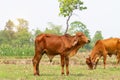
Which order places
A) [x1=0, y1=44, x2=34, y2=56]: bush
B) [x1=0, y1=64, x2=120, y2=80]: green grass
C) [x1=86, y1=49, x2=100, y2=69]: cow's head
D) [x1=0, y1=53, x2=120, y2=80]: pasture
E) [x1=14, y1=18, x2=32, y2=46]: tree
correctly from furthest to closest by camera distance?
[x1=14, y1=18, x2=32, y2=46]: tree < [x1=0, y1=44, x2=34, y2=56]: bush < [x1=86, y1=49, x2=100, y2=69]: cow's head < [x1=0, y1=53, x2=120, y2=80]: pasture < [x1=0, y1=64, x2=120, y2=80]: green grass

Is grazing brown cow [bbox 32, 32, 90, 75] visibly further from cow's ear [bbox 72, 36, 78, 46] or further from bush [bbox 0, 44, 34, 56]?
bush [bbox 0, 44, 34, 56]

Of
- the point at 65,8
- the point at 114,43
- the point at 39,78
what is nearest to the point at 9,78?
the point at 39,78

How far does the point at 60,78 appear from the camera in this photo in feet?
51.7

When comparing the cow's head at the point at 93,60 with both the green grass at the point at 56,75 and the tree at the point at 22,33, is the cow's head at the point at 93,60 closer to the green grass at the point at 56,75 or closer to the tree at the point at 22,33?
the green grass at the point at 56,75

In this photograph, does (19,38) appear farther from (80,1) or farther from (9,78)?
(9,78)

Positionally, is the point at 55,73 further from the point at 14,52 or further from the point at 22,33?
the point at 22,33

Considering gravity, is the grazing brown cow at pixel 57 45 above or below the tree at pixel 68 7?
below

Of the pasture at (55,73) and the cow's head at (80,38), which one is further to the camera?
the cow's head at (80,38)

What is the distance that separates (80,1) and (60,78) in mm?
38930

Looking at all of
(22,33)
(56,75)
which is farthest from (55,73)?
(22,33)

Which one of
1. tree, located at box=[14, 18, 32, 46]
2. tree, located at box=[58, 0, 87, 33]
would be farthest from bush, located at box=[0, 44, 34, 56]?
tree, located at box=[14, 18, 32, 46]

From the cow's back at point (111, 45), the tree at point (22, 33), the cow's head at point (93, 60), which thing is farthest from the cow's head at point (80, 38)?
the tree at point (22, 33)

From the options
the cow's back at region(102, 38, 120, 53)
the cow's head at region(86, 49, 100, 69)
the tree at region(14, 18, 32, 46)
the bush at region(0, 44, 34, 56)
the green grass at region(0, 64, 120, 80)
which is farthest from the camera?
the tree at region(14, 18, 32, 46)

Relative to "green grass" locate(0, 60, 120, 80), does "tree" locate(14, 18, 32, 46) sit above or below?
above
